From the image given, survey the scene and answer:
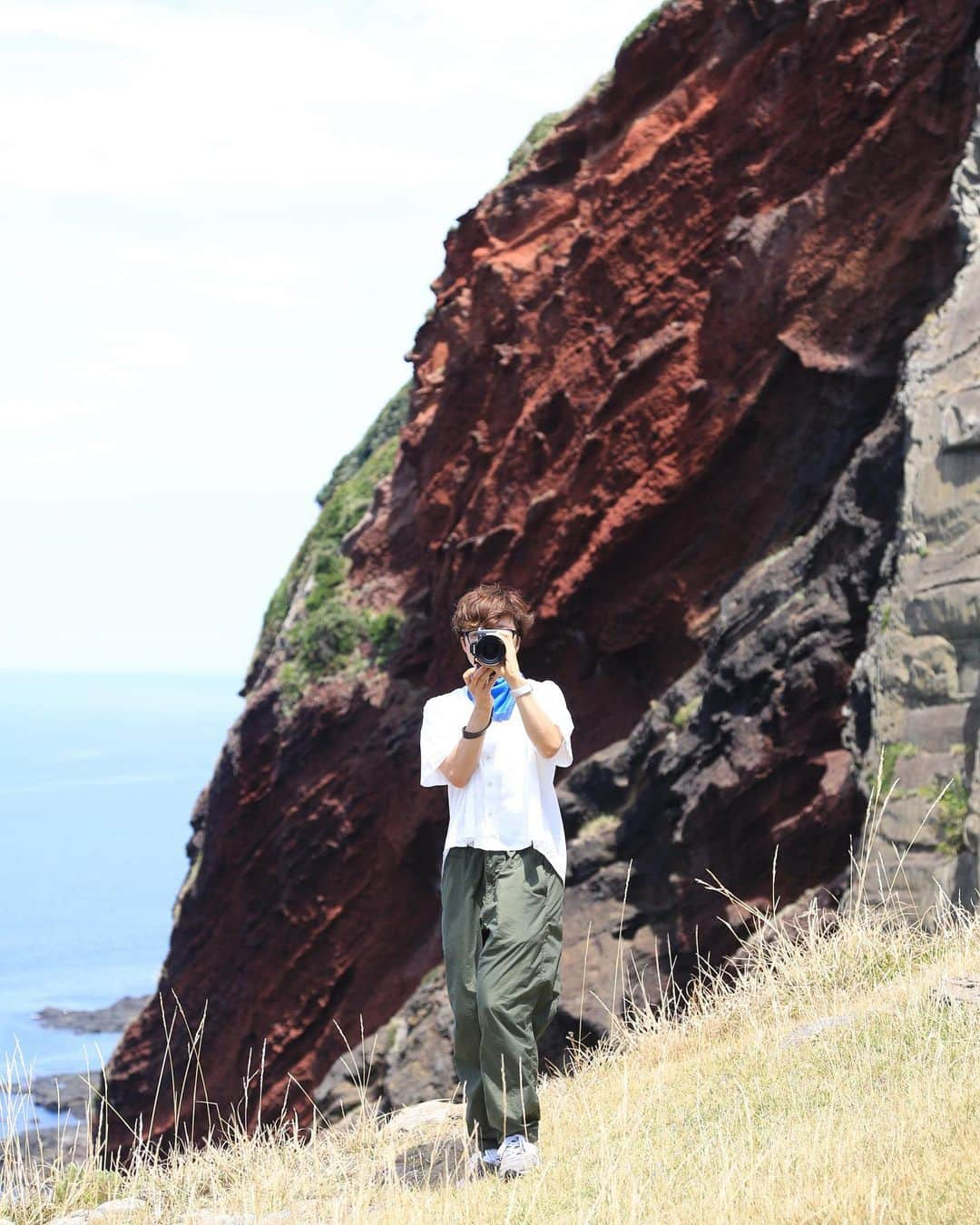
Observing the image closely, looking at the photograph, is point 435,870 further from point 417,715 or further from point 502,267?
point 502,267

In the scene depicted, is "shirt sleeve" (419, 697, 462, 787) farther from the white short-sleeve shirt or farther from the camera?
the camera

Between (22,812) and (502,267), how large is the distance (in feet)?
289

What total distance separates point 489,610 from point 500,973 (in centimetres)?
116

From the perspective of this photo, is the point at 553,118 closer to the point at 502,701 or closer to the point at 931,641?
the point at 931,641

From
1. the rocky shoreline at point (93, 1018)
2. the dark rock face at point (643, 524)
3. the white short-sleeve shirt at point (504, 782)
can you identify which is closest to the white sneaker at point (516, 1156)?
the white short-sleeve shirt at point (504, 782)

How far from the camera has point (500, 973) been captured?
464 centimetres

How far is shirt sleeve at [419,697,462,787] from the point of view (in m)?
4.89

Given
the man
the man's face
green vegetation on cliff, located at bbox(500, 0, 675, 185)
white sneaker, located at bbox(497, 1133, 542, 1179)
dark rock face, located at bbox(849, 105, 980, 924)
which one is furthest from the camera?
green vegetation on cliff, located at bbox(500, 0, 675, 185)

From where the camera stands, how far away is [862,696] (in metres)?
10.2

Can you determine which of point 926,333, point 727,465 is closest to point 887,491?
point 926,333

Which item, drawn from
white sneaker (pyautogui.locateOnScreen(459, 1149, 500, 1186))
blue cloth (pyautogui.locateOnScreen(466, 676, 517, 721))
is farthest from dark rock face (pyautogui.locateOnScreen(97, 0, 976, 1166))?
blue cloth (pyautogui.locateOnScreen(466, 676, 517, 721))

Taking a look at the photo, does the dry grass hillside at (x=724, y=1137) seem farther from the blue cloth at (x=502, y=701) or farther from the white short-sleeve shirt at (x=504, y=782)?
the blue cloth at (x=502, y=701)

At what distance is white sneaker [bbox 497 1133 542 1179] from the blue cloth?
132cm

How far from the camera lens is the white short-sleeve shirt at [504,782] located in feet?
15.8
